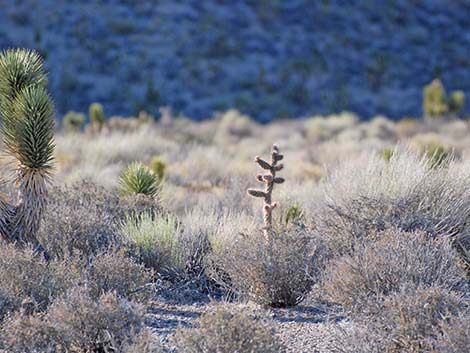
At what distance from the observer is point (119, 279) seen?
673 centimetres

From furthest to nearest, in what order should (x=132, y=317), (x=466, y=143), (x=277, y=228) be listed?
(x=466, y=143) < (x=277, y=228) < (x=132, y=317)

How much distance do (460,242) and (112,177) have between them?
8.38 meters

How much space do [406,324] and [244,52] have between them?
3166 cm

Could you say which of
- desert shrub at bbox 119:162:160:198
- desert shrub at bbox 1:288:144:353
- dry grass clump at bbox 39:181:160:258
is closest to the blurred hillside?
desert shrub at bbox 119:162:160:198

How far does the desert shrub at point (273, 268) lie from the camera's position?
7.11m

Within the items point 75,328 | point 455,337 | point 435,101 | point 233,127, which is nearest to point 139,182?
point 75,328

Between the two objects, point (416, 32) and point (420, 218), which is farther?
point (416, 32)

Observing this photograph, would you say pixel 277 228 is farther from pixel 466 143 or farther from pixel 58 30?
pixel 58 30

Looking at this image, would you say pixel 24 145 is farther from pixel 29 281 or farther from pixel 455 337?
pixel 455 337

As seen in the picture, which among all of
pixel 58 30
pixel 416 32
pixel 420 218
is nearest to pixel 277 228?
pixel 420 218

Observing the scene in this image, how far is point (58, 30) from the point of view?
1385 inches

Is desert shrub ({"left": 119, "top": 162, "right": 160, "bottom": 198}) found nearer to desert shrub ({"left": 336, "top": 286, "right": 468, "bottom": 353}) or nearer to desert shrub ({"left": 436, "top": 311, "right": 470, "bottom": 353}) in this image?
desert shrub ({"left": 336, "top": 286, "right": 468, "bottom": 353})

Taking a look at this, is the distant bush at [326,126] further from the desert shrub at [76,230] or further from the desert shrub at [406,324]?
the desert shrub at [406,324]

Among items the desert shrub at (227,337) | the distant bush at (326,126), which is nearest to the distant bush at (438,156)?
the desert shrub at (227,337)
